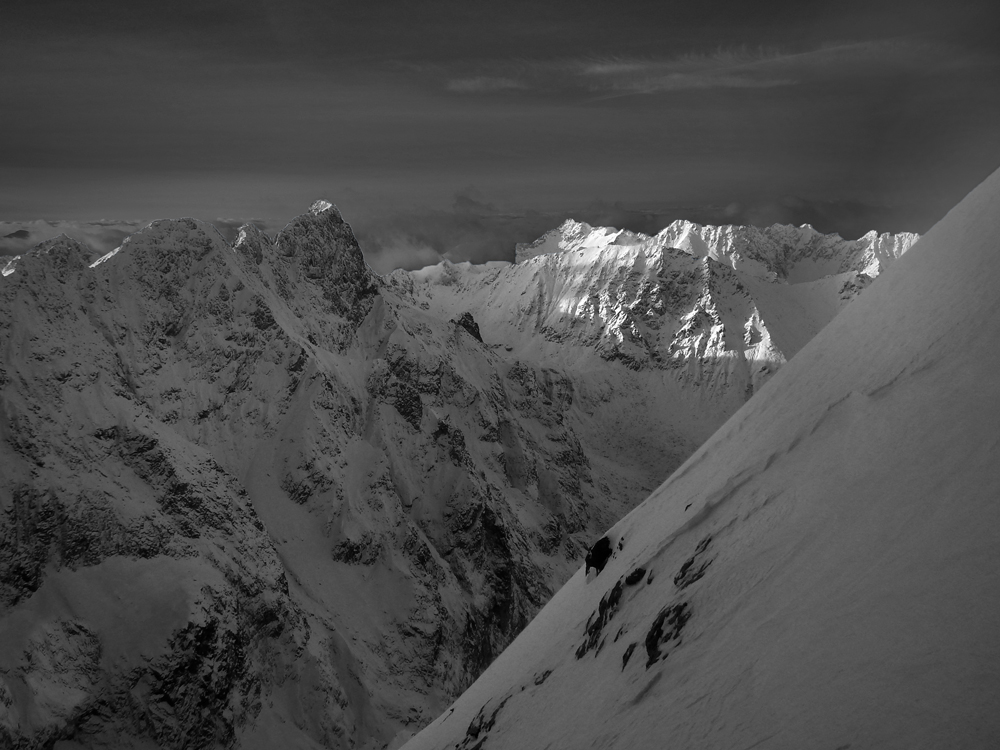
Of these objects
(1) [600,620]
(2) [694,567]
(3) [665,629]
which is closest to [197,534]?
(1) [600,620]

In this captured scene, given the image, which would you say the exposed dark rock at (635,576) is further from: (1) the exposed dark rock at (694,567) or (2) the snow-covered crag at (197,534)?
(2) the snow-covered crag at (197,534)

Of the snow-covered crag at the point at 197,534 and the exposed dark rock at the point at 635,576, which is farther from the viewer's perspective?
the snow-covered crag at the point at 197,534

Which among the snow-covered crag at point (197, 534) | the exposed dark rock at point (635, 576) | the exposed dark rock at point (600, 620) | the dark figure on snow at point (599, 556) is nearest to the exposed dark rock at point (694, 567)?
the exposed dark rock at point (635, 576)

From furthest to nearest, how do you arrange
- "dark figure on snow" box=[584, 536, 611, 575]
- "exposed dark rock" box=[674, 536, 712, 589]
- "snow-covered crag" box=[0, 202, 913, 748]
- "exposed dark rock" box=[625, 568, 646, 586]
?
"snow-covered crag" box=[0, 202, 913, 748]
"dark figure on snow" box=[584, 536, 611, 575]
"exposed dark rock" box=[625, 568, 646, 586]
"exposed dark rock" box=[674, 536, 712, 589]

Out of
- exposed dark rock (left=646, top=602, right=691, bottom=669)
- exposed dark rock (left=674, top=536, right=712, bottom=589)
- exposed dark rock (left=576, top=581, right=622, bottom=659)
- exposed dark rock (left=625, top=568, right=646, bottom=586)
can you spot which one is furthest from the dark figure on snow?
exposed dark rock (left=646, top=602, right=691, bottom=669)

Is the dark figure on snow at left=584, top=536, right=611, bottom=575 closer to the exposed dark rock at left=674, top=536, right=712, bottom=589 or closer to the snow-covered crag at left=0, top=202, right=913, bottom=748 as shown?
the exposed dark rock at left=674, top=536, right=712, bottom=589
